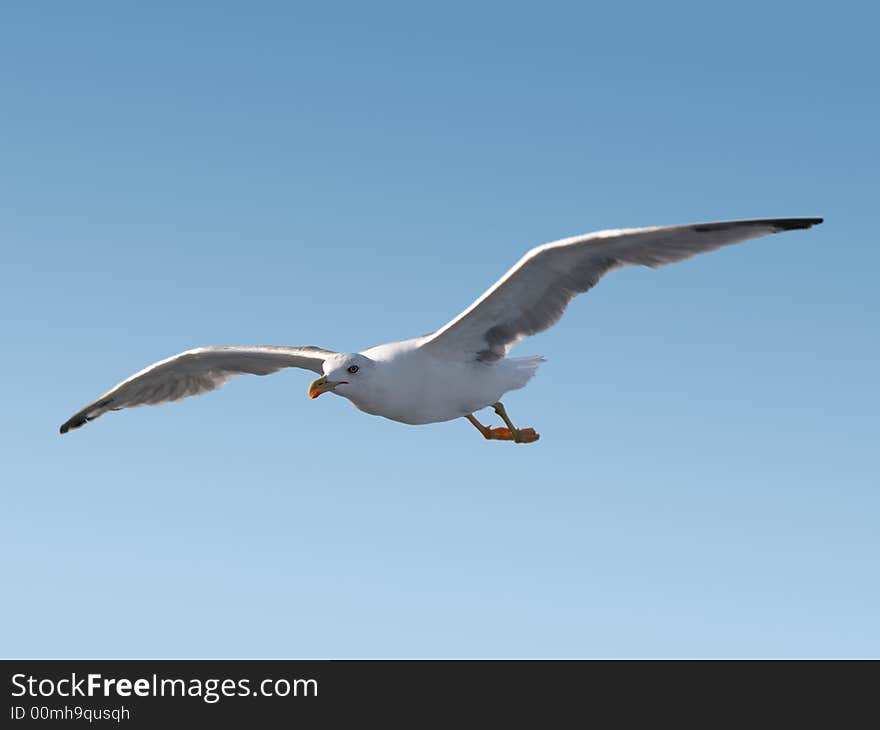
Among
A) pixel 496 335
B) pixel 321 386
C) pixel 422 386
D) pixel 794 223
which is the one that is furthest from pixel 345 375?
pixel 794 223

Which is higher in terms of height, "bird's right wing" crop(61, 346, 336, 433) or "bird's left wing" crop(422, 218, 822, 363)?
"bird's right wing" crop(61, 346, 336, 433)

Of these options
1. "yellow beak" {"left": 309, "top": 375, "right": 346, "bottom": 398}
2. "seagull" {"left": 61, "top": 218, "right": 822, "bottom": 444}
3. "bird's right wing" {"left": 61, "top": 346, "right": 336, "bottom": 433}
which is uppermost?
"bird's right wing" {"left": 61, "top": 346, "right": 336, "bottom": 433}

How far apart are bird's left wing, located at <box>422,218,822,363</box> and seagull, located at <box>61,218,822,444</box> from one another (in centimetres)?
1

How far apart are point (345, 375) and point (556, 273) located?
289 cm

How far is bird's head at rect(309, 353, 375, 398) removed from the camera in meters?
13.5

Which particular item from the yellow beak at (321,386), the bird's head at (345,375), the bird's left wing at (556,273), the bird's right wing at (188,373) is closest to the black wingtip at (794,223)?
the bird's left wing at (556,273)

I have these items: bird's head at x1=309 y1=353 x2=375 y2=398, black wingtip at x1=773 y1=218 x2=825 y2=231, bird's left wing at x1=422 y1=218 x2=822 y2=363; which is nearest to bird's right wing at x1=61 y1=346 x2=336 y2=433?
bird's head at x1=309 y1=353 x2=375 y2=398

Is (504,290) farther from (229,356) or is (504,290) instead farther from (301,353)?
(229,356)

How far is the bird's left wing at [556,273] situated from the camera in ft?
41.8

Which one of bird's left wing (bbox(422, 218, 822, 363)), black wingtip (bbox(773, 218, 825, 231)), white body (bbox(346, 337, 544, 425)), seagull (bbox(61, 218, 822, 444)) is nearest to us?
black wingtip (bbox(773, 218, 825, 231))

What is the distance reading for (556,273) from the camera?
1360 cm

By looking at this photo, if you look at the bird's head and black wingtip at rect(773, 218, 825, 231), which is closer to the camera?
black wingtip at rect(773, 218, 825, 231)

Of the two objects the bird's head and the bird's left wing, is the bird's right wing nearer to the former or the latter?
the bird's head

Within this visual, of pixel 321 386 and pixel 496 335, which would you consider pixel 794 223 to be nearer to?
pixel 496 335
